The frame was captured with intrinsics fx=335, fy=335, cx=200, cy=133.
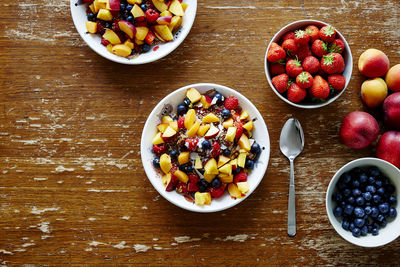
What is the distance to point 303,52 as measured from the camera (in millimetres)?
1280

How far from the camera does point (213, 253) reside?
1.41 meters

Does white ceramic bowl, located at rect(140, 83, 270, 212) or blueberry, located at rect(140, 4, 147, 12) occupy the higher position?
blueberry, located at rect(140, 4, 147, 12)

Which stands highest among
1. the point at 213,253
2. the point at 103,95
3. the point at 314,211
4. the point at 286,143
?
the point at 103,95

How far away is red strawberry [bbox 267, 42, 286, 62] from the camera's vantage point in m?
1.25

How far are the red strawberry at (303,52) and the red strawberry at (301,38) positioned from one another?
2cm

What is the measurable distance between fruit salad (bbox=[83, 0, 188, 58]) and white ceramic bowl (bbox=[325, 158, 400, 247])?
0.85 metres

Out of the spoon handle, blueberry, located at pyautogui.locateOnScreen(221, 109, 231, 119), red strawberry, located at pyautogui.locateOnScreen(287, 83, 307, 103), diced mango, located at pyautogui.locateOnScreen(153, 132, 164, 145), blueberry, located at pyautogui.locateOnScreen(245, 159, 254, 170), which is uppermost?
red strawberry, located at pyautogui.locateOnScreen(287, 83, 307, 103)

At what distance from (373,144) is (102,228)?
1.19 m

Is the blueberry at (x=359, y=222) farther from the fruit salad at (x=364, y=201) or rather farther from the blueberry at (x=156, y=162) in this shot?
the blueberry at (x=156, y=162)

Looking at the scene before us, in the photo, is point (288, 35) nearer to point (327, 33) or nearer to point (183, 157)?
point (327, 33)

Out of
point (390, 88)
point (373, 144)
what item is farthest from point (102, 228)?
point (390, 88)

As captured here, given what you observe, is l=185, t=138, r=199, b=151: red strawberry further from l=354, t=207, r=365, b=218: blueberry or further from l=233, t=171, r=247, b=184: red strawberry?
l=354, t=207, r=365, b=218: blueberry

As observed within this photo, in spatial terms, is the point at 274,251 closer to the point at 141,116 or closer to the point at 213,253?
the point at 213,253

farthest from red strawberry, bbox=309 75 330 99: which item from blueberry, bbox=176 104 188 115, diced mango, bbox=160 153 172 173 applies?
diced mango, bbox=160 153 172 173
